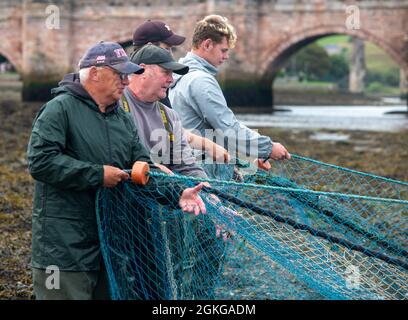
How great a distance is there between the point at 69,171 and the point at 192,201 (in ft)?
2.11

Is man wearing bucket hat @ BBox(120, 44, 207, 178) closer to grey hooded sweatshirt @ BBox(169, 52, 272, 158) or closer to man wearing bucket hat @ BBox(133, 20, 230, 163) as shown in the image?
man wearing bucket hat @ BBox(133, 20, 230, 163)

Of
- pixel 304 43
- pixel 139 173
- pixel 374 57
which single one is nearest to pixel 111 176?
pixel 139 173

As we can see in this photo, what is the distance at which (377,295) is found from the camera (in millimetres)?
4738

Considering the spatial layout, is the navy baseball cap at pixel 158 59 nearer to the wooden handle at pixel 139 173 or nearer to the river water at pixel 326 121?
the wooden handle at pixel 139 173

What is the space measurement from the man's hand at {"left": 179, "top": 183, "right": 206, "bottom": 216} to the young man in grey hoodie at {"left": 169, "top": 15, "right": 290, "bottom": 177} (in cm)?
117

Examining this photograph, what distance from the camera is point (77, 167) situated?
3803mm

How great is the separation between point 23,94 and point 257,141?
29361mm

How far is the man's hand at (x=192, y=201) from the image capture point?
411 cm

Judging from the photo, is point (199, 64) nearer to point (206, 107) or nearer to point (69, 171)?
point (206, 107)

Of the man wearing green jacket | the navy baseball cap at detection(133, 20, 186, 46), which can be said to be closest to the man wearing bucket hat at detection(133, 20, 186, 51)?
the navy baseball cap at detection(133, 20, 186, 46)

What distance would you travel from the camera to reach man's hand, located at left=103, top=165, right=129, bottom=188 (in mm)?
3867

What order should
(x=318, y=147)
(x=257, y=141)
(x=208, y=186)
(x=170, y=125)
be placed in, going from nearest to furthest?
(x=208, y=186) → (x=170, y=125) → (x=257, y=141) → (x=318, y=147)
